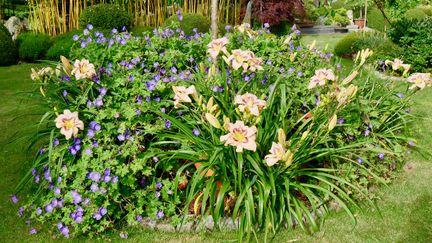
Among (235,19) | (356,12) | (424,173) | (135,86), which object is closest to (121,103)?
(135,86)

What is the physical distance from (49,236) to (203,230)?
1.02 m

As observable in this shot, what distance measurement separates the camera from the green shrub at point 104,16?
9.34m

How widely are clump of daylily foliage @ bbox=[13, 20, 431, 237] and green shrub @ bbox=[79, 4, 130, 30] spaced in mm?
5997

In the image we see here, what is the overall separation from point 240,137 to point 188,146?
657 millimetres

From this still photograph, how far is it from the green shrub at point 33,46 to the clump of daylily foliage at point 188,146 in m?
6.47

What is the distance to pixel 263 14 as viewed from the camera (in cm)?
1311

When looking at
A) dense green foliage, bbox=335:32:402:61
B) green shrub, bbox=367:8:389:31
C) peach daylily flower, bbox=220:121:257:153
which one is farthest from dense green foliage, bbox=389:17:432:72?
green shrub, bbox=367:8:389:31

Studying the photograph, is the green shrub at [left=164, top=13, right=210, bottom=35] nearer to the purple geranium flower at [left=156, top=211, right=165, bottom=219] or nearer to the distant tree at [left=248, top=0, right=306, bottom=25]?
the distant tree at [left=248, top=0, right=306, bottom=25]

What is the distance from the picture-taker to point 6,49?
9211 mm

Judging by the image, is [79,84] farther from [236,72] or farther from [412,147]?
[412,147]

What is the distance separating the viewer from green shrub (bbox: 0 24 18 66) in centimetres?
915

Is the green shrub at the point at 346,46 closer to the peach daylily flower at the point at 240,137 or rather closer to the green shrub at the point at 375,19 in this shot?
the peach daylily flower at the point at 240,137

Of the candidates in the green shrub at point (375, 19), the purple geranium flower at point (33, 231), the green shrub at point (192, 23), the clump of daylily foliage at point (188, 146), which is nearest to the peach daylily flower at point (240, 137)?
the clump of daylily foliage at point (188, 146)

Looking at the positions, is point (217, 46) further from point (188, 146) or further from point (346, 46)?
point (346, 46)
